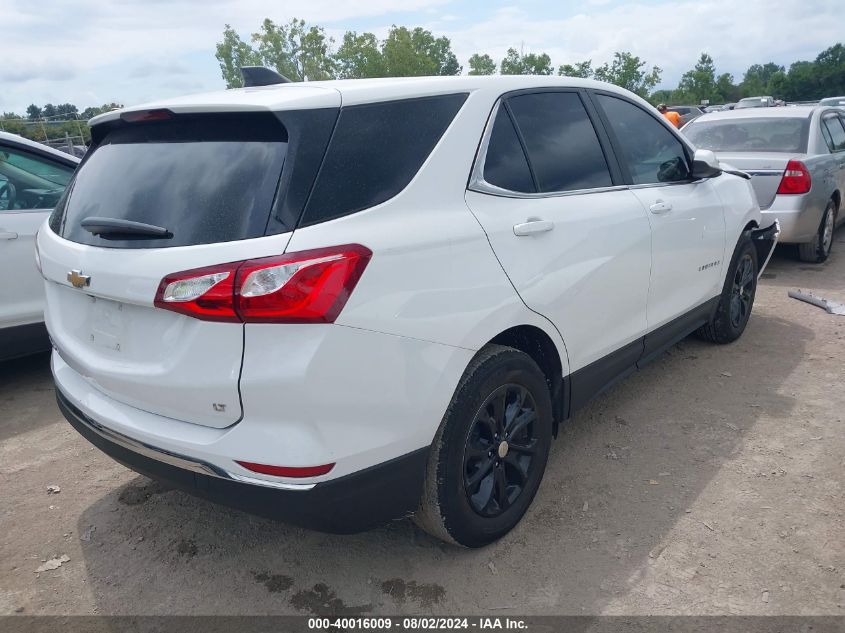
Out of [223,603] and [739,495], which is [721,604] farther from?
[223,603]

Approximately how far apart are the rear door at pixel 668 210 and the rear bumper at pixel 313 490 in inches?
74.7

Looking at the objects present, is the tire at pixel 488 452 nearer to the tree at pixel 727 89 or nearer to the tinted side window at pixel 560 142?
the tinted side window at pixel 560 142

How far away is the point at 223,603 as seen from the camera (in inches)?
98.4

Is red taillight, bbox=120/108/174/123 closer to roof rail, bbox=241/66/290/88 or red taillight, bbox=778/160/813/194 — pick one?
roof rail, bbox=241/66/290/88

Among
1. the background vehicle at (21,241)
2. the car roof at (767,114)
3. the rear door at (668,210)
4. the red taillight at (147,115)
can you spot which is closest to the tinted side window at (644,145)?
the rear door at (668,210)

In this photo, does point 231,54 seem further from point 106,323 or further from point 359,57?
point 106,323

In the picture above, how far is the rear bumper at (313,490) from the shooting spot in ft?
6.88

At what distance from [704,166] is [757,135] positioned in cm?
399

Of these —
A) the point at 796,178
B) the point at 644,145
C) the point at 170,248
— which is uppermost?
the point at 644,145

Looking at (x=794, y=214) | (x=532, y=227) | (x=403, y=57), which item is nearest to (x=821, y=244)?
(x=794, y=214)

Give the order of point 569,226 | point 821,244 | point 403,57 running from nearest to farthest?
point 569,226 → point 821,244 → point 403,57

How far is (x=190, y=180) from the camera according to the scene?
224 cm

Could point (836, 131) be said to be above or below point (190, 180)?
below

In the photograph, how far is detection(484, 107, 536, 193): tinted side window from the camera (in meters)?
2.66
